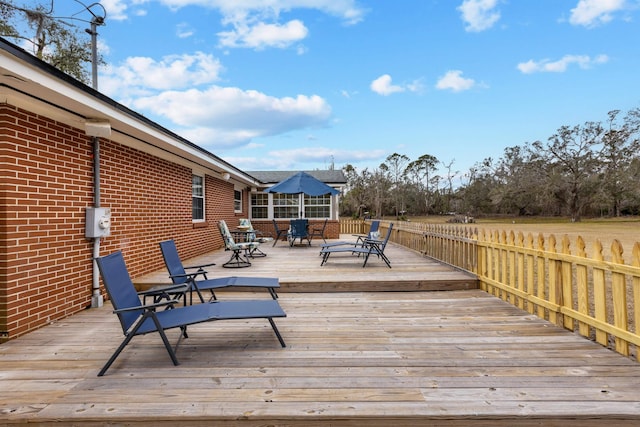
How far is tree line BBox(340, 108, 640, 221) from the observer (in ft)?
116

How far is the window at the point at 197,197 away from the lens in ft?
27.4

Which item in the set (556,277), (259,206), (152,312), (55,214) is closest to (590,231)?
(259,206)

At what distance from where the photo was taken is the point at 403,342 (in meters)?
3.04

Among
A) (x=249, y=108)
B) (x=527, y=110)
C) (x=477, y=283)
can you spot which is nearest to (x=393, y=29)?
(x=249, y=108)

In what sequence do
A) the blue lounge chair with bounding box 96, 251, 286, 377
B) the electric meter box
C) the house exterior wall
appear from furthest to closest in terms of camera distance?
1. the electric meter box
2. the house exterior wall
3. the blue lounge chair with bounding box 96, 251, 286, 377

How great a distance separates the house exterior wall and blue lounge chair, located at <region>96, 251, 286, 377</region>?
1.24 metres

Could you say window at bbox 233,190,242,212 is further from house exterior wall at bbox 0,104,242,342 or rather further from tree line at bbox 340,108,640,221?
tree line at bbox 340,108,640,221

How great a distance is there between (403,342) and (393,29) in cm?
1193

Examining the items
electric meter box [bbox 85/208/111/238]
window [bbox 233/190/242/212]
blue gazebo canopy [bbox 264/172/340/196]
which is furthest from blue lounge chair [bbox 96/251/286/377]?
window [bbox 233/190/242/212]

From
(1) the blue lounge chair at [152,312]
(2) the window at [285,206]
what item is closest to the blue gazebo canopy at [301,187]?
(2) the window at [285,206]

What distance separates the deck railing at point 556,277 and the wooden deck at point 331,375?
0.18 meters

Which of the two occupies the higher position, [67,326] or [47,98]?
[47,98]

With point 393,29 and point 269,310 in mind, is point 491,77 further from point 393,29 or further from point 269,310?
point 269,310

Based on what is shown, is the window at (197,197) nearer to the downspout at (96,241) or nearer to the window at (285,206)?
the downspout at (96,241)
